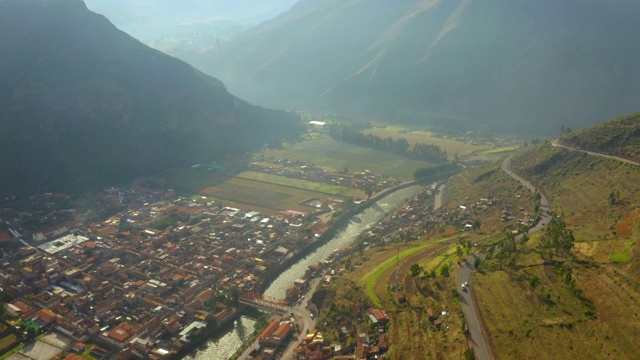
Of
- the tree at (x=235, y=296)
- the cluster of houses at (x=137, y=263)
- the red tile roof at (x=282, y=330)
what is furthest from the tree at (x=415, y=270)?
the tree at (x=235, y=296)

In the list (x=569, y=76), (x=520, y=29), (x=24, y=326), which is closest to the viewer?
(x=24, y=326)

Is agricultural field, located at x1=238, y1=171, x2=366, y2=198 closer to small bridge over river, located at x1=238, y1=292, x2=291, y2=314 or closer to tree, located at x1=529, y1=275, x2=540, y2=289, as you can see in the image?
small bridge over river, located at x1=238, y1=292, x2=291, y2=314

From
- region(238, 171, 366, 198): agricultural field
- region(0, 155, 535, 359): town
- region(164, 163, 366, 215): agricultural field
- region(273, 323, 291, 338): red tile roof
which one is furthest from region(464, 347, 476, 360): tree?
region(238, 171, 366, 198): agricultural field

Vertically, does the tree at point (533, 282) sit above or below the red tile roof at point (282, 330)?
above

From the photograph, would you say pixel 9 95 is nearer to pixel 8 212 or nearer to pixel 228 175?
pixel 8 212

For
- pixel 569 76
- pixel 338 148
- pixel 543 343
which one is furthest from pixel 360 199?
pixel 569 76

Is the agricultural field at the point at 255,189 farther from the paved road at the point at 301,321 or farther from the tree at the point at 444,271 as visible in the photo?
the tree at the point at 444,271

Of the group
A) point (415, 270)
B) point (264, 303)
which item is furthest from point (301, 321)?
point (415, 270)

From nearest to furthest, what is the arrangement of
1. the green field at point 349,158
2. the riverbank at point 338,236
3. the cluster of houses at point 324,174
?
the riverbank at point 338,236
the cluster of houses at point 324,174
the green field at point 349,158
